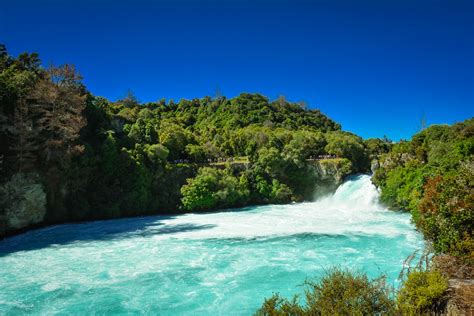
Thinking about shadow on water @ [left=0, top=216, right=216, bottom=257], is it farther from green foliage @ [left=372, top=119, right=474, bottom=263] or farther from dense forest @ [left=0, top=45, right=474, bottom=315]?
green foliage @ [left=372, top=119, right=474, bottom=263]

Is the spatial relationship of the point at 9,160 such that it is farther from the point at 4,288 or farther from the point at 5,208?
the point at 4,288

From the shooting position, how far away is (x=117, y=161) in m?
31.9

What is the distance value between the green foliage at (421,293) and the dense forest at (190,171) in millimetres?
24

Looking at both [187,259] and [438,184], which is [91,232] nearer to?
[187,259]

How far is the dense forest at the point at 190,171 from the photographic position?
1175cm

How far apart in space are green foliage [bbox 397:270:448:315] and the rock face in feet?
84.7

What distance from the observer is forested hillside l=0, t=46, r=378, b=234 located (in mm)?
24844

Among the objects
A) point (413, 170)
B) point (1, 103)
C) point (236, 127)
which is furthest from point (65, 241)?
point (236, 127)

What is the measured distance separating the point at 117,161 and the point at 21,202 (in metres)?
9.07

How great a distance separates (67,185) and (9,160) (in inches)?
221

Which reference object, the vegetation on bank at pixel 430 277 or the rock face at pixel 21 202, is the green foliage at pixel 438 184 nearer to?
the vegetation on bank at pixel 430 277

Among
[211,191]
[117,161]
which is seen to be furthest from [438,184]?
[117,161]

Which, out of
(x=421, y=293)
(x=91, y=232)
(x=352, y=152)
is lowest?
(x=91, y=232)

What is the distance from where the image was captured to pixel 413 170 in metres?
27.5
